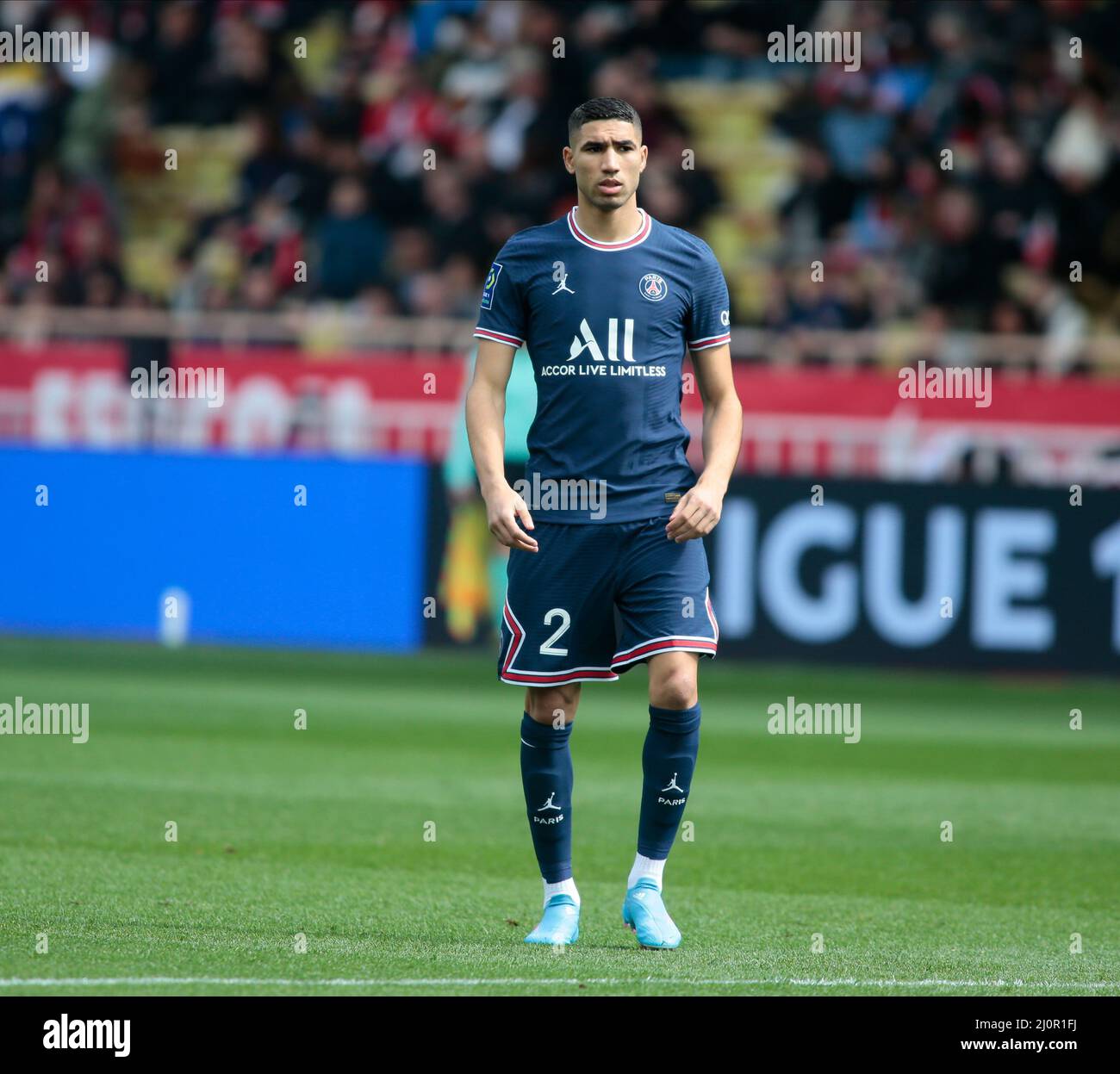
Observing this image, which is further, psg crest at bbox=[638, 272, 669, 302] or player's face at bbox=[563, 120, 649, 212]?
psg crest at bbox=[638, 272, 669, 302]

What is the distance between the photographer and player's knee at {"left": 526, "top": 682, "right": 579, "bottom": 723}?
6.33m

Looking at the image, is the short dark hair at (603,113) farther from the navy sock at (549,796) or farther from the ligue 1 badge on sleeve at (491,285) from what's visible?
the navy sock at (549,796)

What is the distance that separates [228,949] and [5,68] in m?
18.3

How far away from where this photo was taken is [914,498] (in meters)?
14.0

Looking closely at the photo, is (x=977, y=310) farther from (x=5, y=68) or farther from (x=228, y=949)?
(x=228, y=949)

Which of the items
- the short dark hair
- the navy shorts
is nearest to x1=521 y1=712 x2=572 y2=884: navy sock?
the navy shorts

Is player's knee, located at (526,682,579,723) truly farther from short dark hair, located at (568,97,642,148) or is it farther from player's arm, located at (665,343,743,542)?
short dark hair, located at (568,97,642,148)

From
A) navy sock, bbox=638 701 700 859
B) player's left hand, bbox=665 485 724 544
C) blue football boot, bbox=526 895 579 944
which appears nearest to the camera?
player's left hand, bbox=665 485 724 544

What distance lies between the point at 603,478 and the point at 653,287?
0.60 metres

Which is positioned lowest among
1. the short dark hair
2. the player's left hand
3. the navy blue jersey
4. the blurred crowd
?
the player's left hand

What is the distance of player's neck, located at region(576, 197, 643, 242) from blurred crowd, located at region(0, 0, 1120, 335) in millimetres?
11045

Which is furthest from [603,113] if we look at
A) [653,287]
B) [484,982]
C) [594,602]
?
[484,982]

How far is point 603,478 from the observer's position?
20.6ft

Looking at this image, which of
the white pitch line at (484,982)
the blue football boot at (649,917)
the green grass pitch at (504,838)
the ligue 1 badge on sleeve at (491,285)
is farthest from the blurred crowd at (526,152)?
the white pitch line at (484,982)
